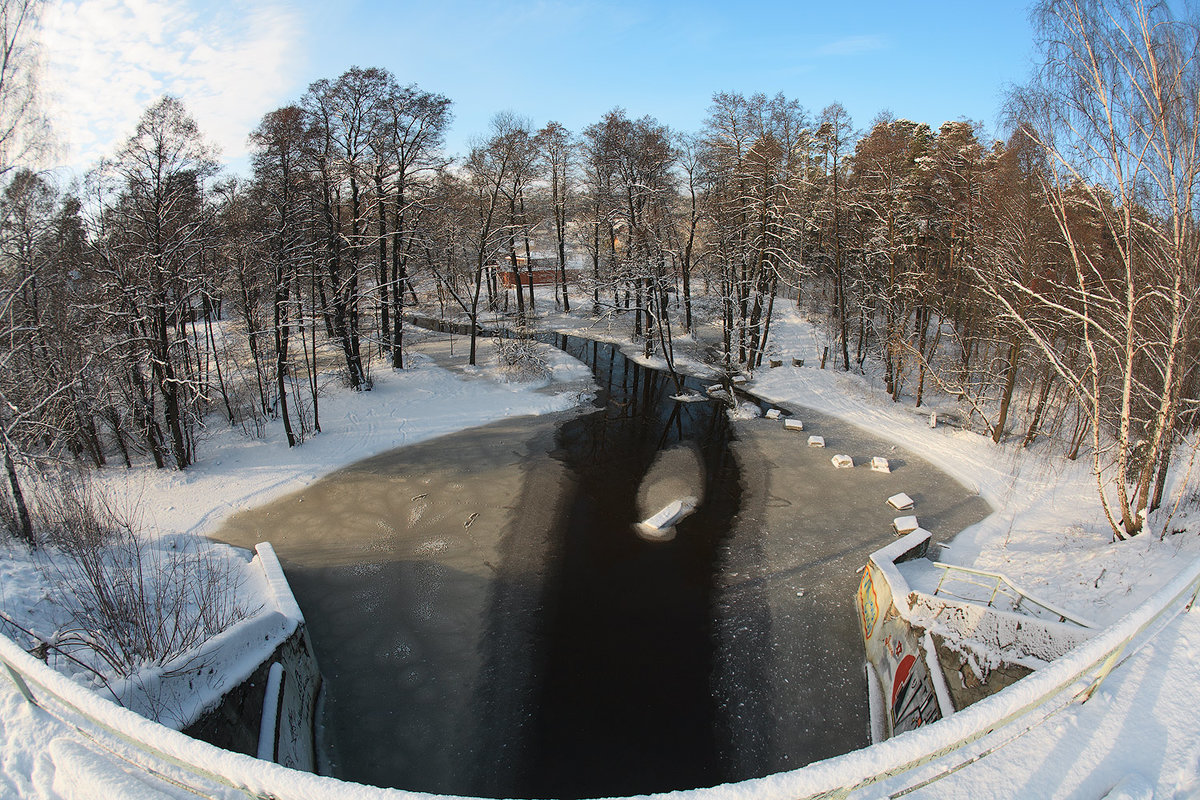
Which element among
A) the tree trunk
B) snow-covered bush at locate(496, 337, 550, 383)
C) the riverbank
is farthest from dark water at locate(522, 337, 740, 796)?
the tree trunk

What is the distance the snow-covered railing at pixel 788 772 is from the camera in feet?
9.39

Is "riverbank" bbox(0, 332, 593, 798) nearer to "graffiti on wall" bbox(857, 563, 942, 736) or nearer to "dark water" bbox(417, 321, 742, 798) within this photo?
"dark water" bbox(417, 321, 742, 798)

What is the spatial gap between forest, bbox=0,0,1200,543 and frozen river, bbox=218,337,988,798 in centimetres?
469

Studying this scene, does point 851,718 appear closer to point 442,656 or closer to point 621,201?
point 442,656

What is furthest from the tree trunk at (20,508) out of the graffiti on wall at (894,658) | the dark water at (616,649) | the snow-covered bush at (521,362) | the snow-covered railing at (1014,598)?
the snow-covered railing at (1014,598)

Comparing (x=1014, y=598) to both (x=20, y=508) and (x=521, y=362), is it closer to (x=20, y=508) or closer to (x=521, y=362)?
(x=20, y=508)

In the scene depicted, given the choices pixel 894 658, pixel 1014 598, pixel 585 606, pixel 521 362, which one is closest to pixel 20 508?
pixel 585 606

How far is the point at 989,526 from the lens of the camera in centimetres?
1285

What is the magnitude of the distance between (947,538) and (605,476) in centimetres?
828

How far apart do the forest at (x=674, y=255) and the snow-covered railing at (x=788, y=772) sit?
7.40 metres

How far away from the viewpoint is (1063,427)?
1731 cm

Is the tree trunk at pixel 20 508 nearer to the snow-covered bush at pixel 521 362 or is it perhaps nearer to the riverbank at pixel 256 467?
the riverbank at pixel 256 467

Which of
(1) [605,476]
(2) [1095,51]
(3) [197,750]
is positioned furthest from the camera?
(1) [605,476]

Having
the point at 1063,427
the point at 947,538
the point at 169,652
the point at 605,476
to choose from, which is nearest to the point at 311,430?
the point at 605,476
